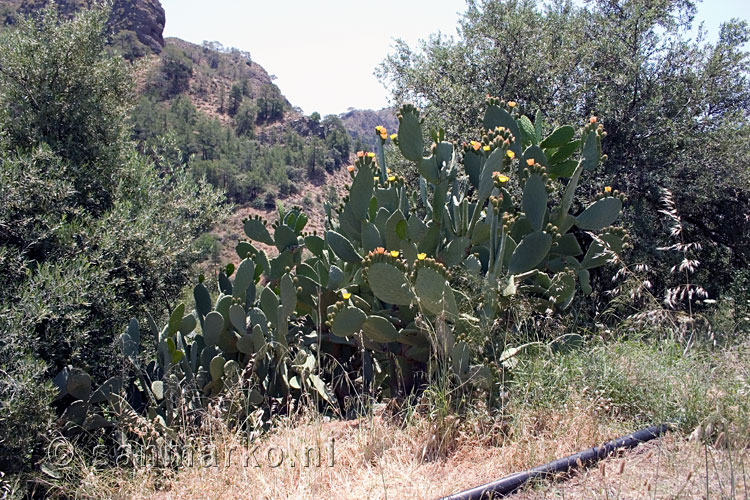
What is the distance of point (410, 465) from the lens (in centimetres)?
260

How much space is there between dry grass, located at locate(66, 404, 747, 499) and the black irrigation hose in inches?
1.9

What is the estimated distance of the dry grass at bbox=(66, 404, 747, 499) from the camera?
2.24m

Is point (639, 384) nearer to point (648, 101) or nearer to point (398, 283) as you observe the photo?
point (398, 283)

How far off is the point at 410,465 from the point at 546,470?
24.2 inches

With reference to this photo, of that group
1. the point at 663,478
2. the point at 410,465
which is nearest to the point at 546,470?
the point at 663,478

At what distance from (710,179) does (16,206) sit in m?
6.06

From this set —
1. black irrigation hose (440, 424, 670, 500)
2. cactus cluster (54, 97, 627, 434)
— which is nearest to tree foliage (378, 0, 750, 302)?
cactus cluster (54, 97, 627, 434)

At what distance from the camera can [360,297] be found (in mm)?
3832

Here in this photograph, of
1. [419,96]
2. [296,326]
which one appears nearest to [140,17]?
[419,96]

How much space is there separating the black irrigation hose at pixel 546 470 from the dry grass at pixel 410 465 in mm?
49

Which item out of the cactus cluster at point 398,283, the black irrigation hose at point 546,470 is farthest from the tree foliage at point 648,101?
the black irrigation hose at point 546,470

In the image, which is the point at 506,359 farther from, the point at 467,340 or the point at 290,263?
the point at 290,263

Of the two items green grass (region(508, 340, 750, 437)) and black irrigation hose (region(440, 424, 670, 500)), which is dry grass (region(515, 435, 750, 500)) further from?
green grass (region(508, 340, 750, 437))

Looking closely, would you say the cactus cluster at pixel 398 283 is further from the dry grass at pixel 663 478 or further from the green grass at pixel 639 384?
the dry grass at pixel 663 478
